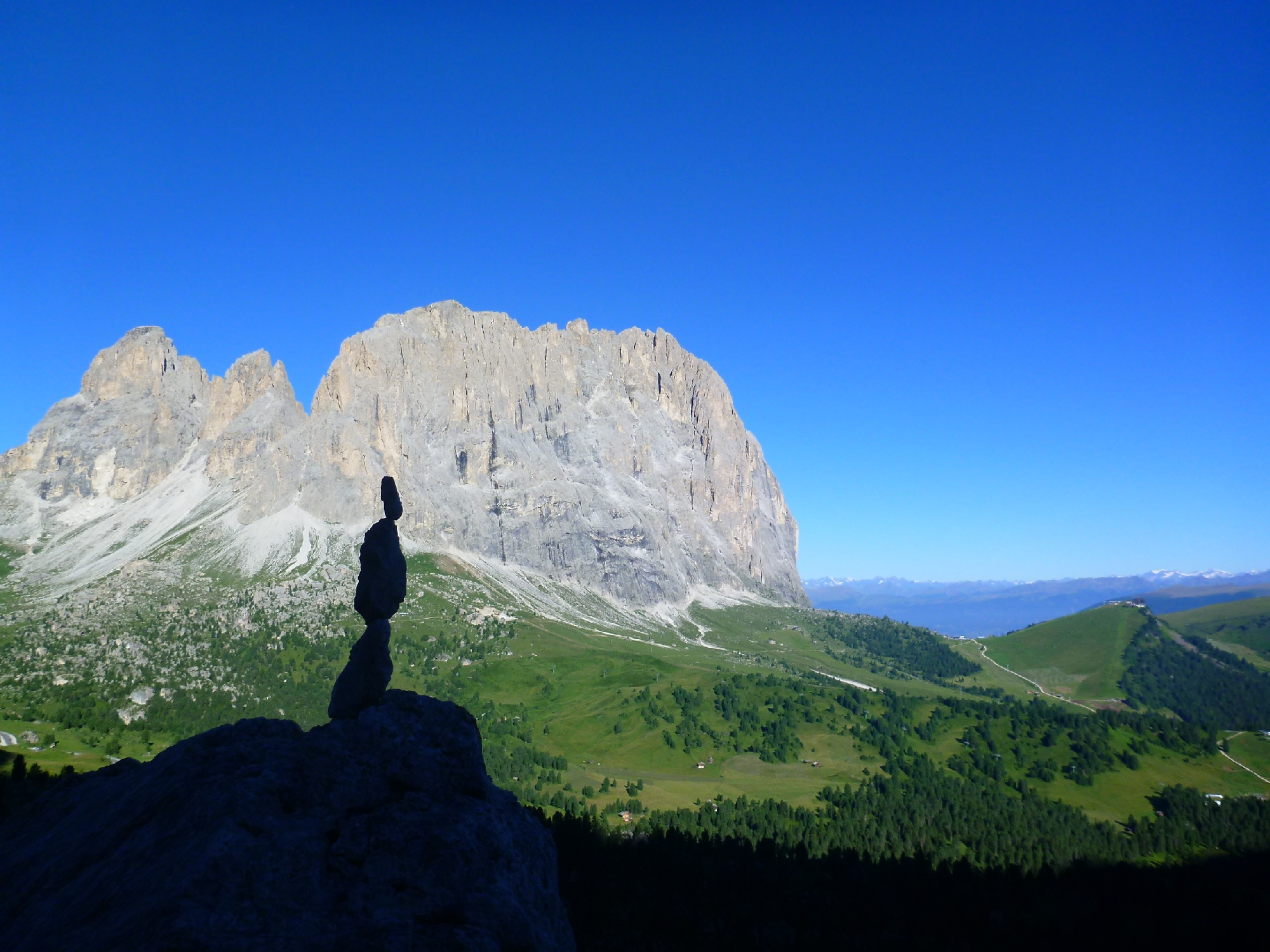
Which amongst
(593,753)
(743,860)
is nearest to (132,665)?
(593,753)

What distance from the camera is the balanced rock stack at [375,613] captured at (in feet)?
112

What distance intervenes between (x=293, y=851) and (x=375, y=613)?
19155 mm

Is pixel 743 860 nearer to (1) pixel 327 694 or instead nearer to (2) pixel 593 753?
(2) pixel 593 753

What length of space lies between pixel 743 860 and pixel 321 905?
54859mm

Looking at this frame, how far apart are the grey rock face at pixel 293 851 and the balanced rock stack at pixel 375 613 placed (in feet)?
24.1

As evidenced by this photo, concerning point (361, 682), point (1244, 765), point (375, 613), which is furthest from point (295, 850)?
point (1244, 765)

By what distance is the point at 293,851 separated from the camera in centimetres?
1894

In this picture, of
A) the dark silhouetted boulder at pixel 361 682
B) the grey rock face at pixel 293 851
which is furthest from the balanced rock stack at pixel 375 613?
the grey rock face at pixel 293 851

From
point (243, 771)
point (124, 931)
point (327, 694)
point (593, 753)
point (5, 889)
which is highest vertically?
point (243, 771)

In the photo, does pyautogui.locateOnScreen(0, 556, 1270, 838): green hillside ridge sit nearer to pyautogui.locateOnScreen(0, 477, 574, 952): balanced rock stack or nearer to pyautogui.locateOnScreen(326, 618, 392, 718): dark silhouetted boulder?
pyautogui.locateOnScreen(326, 618, 392, 718): dark silhouetted boulder

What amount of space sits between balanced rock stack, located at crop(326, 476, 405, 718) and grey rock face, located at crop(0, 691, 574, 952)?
7342 mm

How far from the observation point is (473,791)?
82.8ft

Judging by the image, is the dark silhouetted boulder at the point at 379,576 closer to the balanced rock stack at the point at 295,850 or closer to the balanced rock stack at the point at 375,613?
the balanced rock stack at the point at 375,613

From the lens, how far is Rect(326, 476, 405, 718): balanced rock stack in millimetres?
34156
